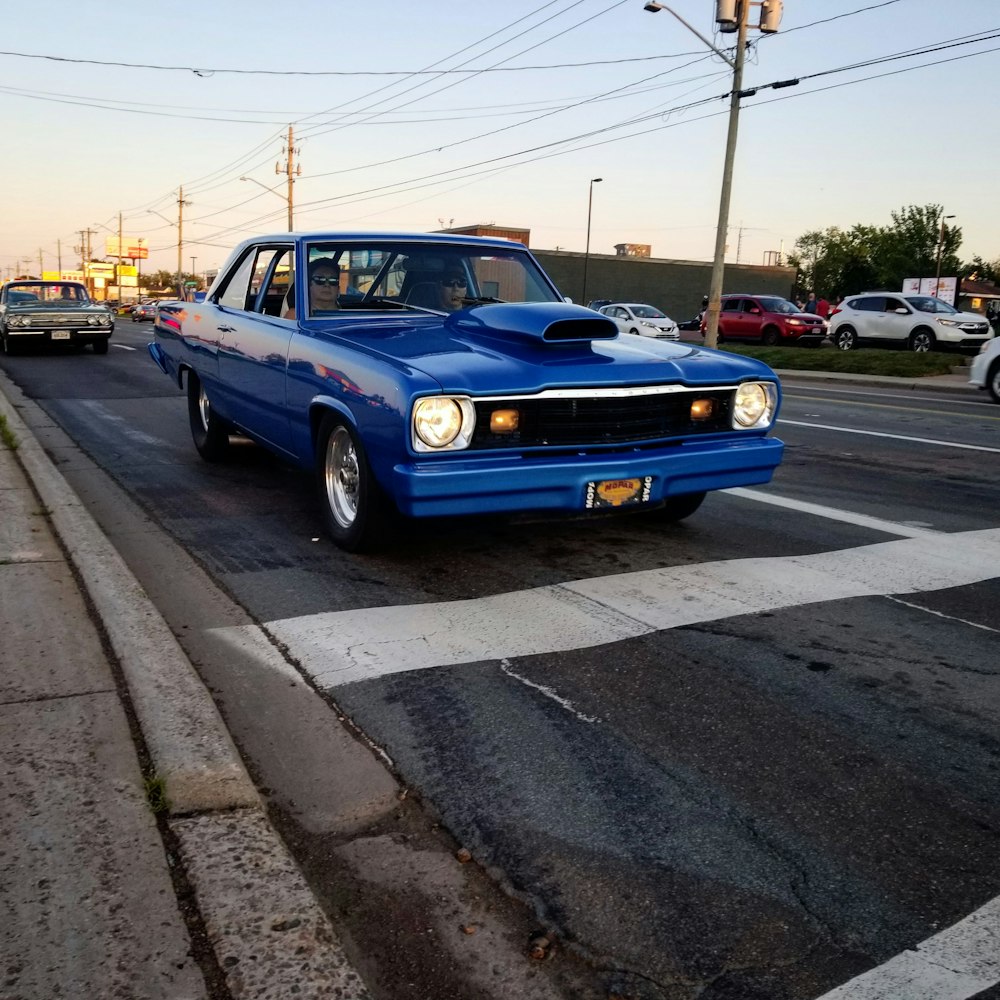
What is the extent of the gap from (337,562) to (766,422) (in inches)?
91.6

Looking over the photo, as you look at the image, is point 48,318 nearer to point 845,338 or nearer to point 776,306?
point 845,338

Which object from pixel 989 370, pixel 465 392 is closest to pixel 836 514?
Answer: pixel 465 392

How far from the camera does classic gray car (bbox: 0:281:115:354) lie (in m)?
21.0

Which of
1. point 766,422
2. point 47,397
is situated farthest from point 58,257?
point 766,422

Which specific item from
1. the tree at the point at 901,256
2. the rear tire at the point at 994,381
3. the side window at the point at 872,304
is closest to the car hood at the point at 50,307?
the rear tire at the point at 994,381

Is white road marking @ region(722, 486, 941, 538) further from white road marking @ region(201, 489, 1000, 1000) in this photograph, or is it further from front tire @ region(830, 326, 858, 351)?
front tire @ region(830, 326, 858, 351)

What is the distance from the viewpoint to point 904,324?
27.0 metres

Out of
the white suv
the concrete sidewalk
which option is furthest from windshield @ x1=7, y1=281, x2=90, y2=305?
the concrete sidewalk

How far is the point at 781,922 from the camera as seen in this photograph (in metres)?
2.30

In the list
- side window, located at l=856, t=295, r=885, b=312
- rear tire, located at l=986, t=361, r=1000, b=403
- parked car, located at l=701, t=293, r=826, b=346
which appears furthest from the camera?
parked car, located at l=701, t=293, r=826, b=346

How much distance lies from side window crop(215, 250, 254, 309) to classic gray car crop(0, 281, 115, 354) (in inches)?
600

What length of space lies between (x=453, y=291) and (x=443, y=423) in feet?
6.06

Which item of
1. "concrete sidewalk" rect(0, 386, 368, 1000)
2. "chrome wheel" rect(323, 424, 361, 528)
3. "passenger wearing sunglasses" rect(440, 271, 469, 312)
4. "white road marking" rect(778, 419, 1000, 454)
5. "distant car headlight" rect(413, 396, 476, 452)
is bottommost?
"concrete sidewalk" rect(0, 386, 368, 1000)

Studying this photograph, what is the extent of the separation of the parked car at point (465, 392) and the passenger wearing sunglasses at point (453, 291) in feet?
0.04
